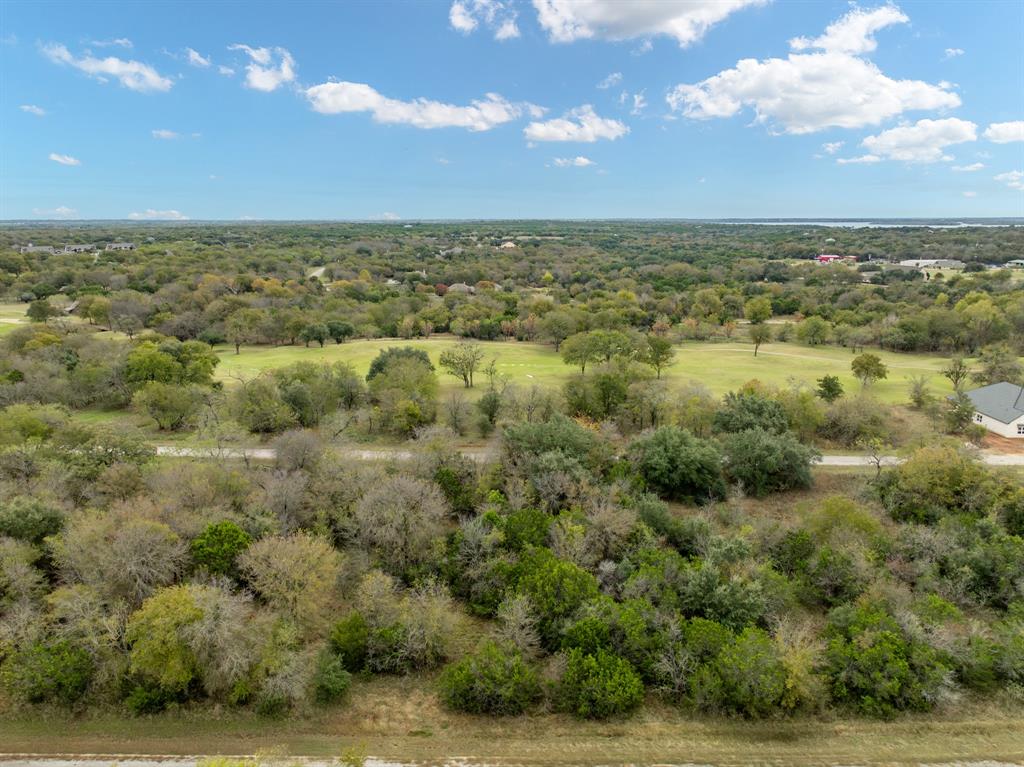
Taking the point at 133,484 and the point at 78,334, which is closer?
the point at 133,484

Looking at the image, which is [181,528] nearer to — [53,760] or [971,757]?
[53,760]

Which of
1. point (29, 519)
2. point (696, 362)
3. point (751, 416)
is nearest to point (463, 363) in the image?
point (751, 416)

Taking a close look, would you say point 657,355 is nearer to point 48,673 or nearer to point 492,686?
point 492,686

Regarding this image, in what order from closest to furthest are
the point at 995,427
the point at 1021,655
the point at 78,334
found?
the point at 1021,655 < the point at 995,427 < the point at 78,334

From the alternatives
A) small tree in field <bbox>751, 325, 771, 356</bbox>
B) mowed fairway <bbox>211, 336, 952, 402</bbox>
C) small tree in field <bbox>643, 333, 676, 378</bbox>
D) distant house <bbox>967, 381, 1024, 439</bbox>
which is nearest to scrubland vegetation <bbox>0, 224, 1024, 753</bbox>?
small tree in field <bbox>643, 333, 676, 378</bbox>

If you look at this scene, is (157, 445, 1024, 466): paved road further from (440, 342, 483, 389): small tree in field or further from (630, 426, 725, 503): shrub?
(440, 342, 483, 389): small tree in field

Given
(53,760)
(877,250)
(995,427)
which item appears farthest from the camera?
(877,250)

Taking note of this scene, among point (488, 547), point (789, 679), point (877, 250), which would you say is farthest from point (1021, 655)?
point (877, 250)
